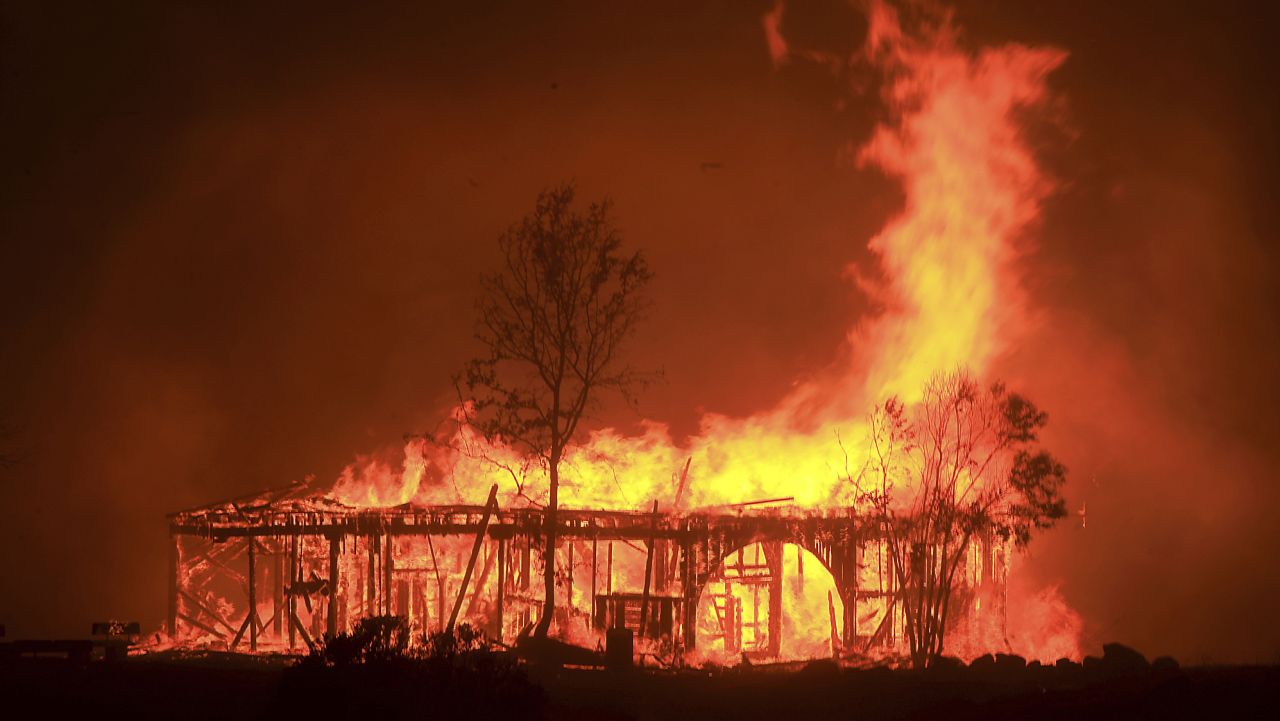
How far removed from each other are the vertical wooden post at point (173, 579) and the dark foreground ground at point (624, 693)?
5.28 metres

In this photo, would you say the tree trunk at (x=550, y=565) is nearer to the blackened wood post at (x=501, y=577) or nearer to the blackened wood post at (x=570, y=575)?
the blackened wood post at (x=570, y=575)

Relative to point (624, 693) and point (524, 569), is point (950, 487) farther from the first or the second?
point (624, 693)

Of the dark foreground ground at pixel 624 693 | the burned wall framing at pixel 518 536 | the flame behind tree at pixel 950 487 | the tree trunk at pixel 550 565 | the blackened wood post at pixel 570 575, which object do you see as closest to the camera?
the dark foreground ground at pixel 624 693

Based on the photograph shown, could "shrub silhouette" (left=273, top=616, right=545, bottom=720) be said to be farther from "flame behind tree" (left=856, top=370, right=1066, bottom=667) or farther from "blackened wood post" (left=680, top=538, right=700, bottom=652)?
"flame behind tree" (left=856, top=370, right=1066, bottom=667)

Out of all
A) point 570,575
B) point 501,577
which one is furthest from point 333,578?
point 570,575

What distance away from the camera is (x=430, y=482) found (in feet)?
145

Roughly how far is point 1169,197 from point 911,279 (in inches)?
673

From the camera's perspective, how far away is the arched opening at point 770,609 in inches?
1460

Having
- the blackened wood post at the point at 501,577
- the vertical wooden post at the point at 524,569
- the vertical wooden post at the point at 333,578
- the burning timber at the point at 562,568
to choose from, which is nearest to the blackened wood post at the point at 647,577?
the burning timber at the point at 562,568

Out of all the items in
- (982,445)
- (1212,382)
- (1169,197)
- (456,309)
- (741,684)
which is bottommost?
(741,684)

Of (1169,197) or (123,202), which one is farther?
(123,202)

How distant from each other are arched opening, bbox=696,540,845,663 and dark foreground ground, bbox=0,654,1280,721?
19.6 feet

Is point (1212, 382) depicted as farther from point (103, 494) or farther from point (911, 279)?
point (103, 494)

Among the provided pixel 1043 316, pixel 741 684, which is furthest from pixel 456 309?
pixel 741 684
